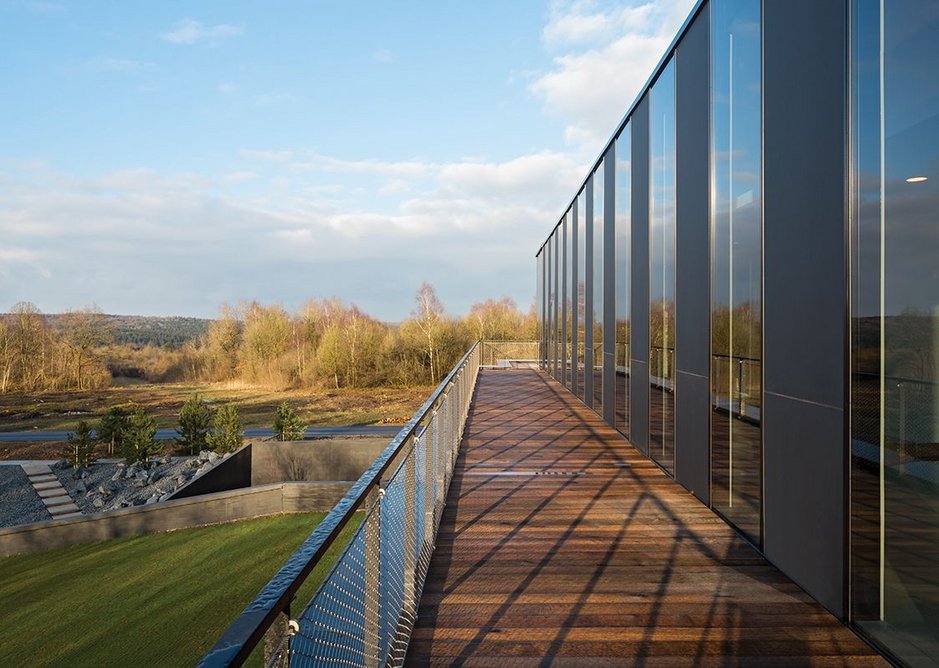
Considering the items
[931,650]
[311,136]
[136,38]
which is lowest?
[931,650]

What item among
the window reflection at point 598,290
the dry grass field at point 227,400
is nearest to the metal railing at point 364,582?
the window reflection at point 598,290

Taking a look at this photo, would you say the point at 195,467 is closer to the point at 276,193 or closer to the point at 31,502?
the point at 31,502

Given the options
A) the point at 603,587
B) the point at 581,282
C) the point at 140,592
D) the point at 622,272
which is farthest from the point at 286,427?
the point at 603,587

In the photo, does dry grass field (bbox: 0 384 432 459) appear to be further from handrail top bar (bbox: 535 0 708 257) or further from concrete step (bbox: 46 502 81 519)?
handrail top bar (bbox: 535 0 708 257)

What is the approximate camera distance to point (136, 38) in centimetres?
2281

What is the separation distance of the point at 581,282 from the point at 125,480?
577 inches

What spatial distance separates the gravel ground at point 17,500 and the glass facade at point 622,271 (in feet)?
48.0

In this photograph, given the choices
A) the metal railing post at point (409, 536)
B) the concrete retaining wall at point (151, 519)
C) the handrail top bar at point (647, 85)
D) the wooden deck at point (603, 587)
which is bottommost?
the concrete retaining wall at point (151, 519)

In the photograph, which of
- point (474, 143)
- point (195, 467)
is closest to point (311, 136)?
point (474, 143)

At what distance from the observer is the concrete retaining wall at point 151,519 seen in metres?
12.4

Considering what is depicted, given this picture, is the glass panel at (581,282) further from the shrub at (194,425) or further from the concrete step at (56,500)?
the shrub at (194,425)

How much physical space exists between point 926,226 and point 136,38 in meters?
26.6

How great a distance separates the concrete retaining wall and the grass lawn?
189 mm

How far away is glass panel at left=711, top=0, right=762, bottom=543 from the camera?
4359mm
